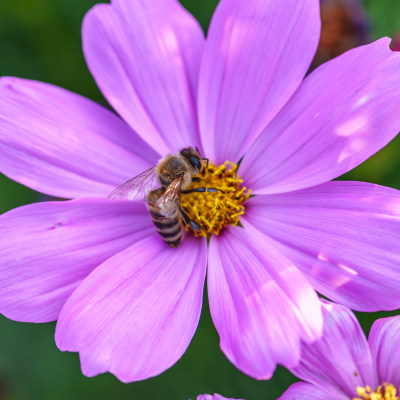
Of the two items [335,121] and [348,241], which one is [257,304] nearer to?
[348,241]

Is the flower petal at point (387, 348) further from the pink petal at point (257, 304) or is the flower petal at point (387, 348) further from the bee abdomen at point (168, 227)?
the bee abdomen at point (168, 227)

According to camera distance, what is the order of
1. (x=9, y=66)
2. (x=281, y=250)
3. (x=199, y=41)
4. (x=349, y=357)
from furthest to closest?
(x=9, y=66) → (x=199, y=41) → (x=281, y=250) → (x=349, y=357)

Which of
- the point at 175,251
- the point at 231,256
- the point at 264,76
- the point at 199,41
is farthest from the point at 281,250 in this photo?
the point at 199,41

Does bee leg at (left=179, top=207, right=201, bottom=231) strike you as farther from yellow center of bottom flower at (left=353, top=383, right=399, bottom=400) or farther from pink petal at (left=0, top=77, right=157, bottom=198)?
yellow center of bottom flower at (left=353, top=383, right=399, bottom=400)

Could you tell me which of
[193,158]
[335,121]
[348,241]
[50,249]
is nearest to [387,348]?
[348,241]

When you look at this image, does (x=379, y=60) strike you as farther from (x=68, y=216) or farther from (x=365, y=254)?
(x=68, y=216)

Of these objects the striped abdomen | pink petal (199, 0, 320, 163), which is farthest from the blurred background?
the striped abdomen
